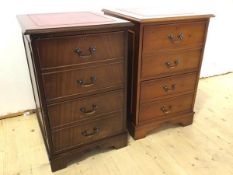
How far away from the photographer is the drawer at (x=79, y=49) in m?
1.01

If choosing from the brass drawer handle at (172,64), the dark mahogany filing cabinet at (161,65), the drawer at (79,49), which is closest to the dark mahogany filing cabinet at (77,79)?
the drawer at (79,49)

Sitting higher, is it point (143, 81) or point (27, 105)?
point (143, 81)

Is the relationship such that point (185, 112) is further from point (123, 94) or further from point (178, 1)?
point (178, 1)

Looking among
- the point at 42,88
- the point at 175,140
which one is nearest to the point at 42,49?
the point at 42,88

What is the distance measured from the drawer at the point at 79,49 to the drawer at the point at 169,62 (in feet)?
0.73

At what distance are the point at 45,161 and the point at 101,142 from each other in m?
0.37

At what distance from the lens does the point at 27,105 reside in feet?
6.00

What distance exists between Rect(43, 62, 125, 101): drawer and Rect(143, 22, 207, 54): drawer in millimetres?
221

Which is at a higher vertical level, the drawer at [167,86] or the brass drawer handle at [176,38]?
the brass drawer handle at [176,38]

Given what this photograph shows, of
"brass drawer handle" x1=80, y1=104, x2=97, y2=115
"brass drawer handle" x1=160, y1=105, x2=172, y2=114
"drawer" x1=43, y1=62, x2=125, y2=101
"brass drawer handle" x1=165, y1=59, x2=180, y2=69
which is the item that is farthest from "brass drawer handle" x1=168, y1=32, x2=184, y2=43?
"brass drawer handle" x1=80, y1=104, x2=97, y2=115

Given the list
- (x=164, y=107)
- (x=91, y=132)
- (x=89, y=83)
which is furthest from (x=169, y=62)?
(x=91, y=132)

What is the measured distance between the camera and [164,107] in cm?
154

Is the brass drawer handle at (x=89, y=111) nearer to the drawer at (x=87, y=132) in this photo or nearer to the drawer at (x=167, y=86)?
the drawer at (x=87, y=132)

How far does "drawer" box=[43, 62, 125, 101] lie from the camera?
3.55ft
